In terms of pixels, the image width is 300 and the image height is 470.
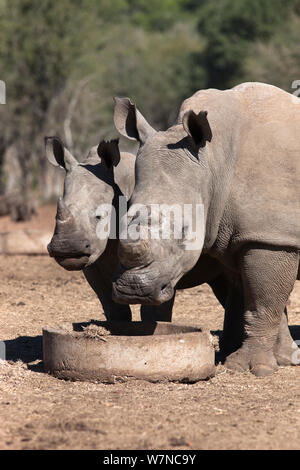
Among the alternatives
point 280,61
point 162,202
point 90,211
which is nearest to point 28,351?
point 90,211

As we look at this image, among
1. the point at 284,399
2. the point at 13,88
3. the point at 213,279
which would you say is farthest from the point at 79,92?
the point at 284,399

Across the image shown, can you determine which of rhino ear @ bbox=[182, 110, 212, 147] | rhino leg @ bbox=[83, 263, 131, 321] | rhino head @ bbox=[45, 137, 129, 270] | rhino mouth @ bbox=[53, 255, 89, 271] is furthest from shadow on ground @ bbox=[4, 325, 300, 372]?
rhino ear @ bbox=[182, 110, 212, 147]

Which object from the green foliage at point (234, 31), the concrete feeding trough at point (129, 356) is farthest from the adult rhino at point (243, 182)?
the green foliage at point (234, 31)

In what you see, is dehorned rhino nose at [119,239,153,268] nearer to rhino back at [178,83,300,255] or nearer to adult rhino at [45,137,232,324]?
adult rhino at [45,137,232,324]

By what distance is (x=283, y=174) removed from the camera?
19.9 feet

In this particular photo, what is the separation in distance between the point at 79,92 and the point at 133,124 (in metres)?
23.6

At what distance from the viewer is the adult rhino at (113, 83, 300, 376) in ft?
18.6

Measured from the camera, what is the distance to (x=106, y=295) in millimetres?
6875

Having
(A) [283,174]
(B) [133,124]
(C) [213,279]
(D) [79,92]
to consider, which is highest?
(D) [79,92]

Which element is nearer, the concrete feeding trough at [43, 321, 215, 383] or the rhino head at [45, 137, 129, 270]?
the concrete feeding trough at [43, 321, 215, 383]

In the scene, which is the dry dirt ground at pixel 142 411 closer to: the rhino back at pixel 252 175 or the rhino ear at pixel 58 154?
the rhino back at pixel 252 175

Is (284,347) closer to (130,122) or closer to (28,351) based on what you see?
(28,351)

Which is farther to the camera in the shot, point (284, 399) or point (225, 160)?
point (225, 160)
